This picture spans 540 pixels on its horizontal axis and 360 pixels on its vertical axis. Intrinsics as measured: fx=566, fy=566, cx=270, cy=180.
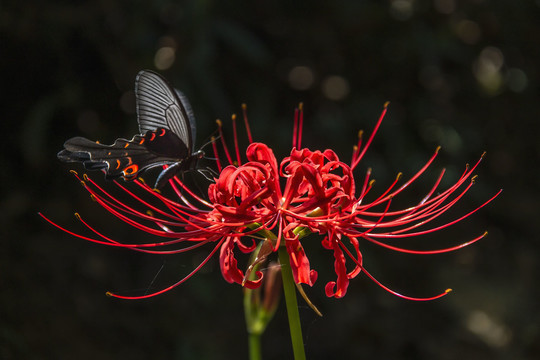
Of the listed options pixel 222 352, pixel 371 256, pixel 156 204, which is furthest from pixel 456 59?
pixel 222 352

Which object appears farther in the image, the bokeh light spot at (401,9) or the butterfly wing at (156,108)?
the bokeh light spot at (401,9)

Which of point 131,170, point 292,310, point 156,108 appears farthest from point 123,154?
point 292,310

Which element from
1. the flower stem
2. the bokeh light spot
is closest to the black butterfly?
the flower stem

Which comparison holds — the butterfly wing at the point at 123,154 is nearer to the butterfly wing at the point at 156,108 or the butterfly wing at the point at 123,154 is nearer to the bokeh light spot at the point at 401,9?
the butterfly wing at the point at 156,108

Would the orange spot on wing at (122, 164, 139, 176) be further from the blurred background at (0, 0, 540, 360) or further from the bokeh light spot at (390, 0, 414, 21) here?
the bokeh light spot at (390, 0, 414, 21)

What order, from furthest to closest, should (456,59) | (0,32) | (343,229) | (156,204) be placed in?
(456,59) < (156,204) < (0,32) < (343,229)

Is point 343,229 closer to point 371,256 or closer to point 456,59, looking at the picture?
point 371,256

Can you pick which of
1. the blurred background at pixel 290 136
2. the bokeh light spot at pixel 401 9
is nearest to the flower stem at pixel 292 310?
the blurred background at pixel 290 136

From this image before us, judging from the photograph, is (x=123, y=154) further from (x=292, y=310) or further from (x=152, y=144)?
(x=292, y=310)
